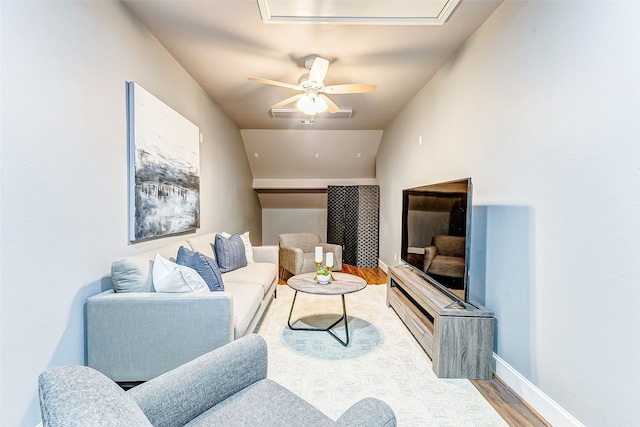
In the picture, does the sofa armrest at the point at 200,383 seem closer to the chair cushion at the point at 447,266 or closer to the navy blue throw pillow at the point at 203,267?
the navy blue throw pillow at the point at 203,267

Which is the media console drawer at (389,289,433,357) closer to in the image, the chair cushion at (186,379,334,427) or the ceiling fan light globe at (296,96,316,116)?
the chair cushion at (186,379,334,427)

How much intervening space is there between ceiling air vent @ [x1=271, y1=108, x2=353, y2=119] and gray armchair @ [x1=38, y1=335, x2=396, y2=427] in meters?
3.68

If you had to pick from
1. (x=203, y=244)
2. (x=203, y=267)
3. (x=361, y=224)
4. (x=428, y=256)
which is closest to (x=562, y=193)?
(x=428, y=256)

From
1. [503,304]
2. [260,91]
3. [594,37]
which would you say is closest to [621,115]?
[594,37]

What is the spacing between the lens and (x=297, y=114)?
466cm

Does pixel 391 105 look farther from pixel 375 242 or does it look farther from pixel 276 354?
pixel 276 354

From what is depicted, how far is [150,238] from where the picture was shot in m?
2.48

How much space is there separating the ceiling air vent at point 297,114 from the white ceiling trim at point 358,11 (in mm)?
2057

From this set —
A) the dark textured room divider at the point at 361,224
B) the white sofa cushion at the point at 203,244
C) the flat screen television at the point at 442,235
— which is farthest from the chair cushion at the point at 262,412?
the dark textured room divider at the point at 361,224

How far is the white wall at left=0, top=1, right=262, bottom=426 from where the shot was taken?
1.35 meters

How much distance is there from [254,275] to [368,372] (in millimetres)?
1452

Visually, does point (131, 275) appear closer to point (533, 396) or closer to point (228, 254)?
point (228, 254)

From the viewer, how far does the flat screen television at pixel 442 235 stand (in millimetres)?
2160

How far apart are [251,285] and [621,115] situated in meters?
2.63
